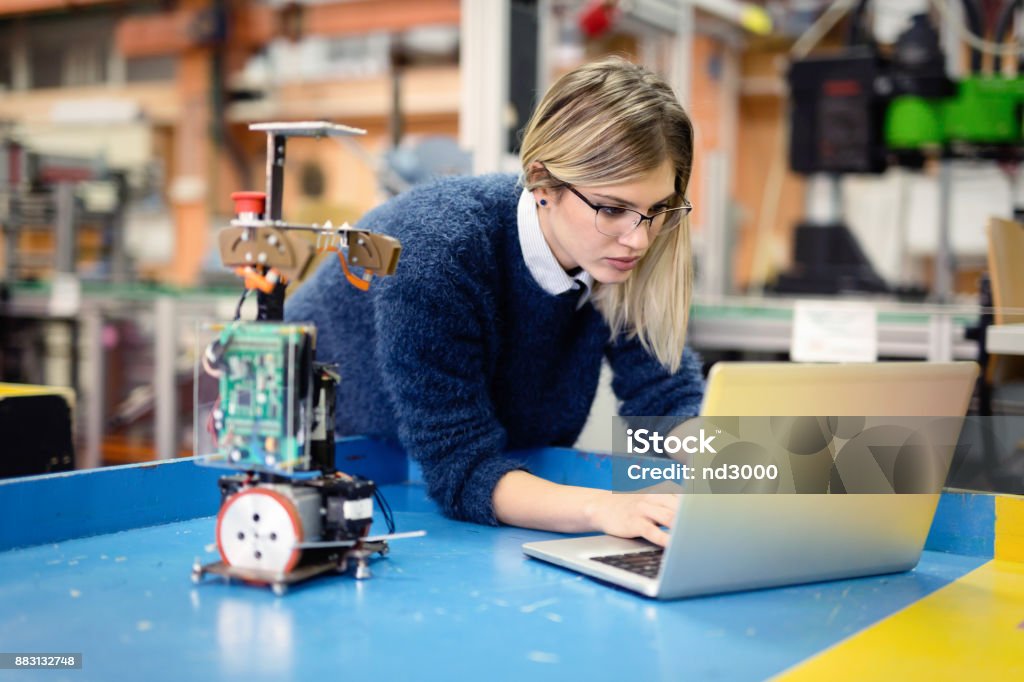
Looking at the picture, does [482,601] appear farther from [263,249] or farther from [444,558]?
[263,249]

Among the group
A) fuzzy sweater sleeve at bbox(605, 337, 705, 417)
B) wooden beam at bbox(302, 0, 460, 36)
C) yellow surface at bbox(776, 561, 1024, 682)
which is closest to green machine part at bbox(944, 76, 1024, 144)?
fuzzy sweater sleeve at bbox(605, 337, 705, 417)

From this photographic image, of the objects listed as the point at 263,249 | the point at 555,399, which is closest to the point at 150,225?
the point at 555,399

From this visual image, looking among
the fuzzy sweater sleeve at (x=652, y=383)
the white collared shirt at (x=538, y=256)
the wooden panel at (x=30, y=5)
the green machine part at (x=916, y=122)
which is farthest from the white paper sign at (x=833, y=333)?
the wooden panel at (x=30, y=5)

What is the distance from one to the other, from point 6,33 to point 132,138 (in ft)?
3.85

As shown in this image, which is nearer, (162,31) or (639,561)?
(639,561)

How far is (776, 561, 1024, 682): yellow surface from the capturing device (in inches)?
27.3

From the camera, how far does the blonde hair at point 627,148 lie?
44.6 inches

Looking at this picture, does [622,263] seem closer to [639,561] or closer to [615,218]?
[615,218]

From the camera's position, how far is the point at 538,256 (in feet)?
4.23

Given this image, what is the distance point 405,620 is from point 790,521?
1.09 ft

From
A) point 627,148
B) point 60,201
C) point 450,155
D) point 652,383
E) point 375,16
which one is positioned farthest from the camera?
point 375,16

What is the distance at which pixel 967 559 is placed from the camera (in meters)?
1.03

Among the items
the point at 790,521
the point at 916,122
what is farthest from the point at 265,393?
the point at 916,122

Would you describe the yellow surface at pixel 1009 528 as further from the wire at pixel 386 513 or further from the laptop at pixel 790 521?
the wire at pixel 386 513
